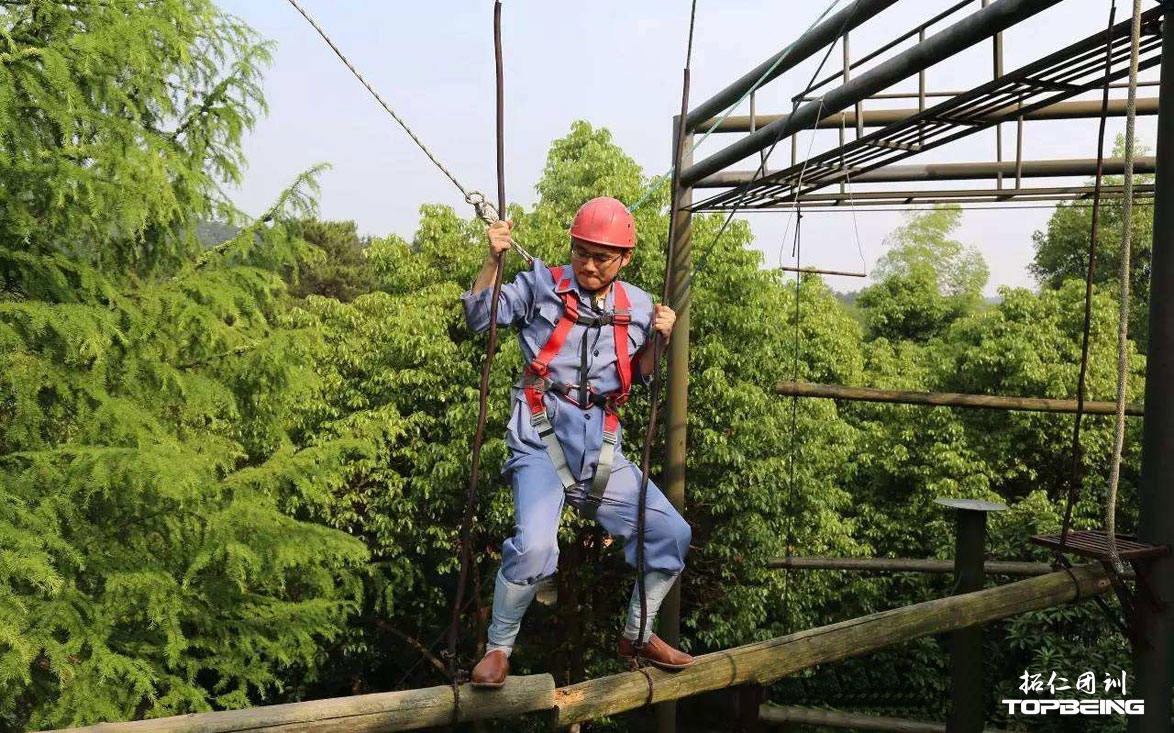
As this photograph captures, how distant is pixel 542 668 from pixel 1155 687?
38.4 ft

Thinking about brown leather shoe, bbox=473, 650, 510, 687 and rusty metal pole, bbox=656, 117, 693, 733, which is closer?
brown leather shoe, bbox=473, 650, 510, 687

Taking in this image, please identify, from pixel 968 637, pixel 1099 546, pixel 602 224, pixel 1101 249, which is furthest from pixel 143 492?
pixel 1101 249

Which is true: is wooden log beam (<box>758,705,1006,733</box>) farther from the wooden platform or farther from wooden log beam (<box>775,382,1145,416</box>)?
the wooden platform

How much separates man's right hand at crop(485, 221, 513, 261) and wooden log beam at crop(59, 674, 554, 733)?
4.01ft

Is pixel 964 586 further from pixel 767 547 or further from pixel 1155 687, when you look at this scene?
pixel 767 547

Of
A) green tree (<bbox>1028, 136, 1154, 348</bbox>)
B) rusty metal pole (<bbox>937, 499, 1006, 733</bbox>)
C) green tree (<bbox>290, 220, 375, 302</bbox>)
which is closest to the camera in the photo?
rusty metal pole (<bbox>937, 499, 1006, 733</bbox>)

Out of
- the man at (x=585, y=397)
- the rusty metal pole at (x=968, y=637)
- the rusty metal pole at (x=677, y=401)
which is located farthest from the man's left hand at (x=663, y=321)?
the rusty metal pole at (x=677, y=401)

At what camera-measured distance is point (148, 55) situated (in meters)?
7.38

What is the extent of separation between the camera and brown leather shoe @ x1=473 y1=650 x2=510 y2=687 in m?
2.87

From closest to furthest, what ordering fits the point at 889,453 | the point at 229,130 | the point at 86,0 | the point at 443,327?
the point at 86,0
the point at 229,130
the point at 443,327
the point at 889,453

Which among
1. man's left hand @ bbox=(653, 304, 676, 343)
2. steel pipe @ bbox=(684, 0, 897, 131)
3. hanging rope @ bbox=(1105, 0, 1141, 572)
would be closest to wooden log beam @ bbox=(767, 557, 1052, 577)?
steel pipe @ bbox=(684, 0, 897, 131)

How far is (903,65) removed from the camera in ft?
14.5

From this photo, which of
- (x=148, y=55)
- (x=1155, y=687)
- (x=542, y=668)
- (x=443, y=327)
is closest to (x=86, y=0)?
(x=148, y=55)

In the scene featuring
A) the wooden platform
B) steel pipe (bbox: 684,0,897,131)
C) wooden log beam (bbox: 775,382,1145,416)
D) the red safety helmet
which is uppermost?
steel pipe (bbox: 684,0,897,131)
